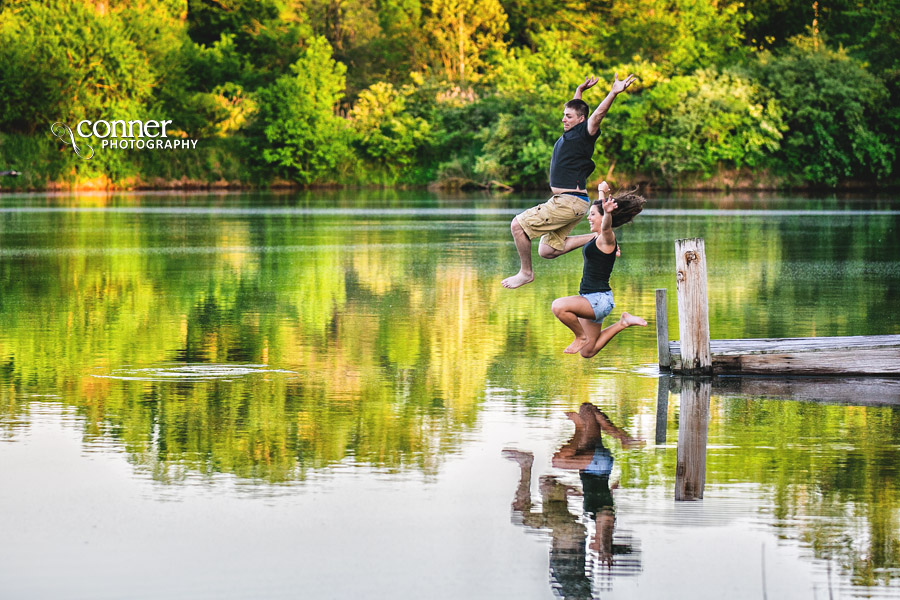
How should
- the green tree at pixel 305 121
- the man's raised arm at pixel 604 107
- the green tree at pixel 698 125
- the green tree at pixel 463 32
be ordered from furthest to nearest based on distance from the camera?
the green tree at pixel 463 32, the green tree at pixel 305 121, the green tree at pixel 698 125, the man's raised arm at pixel 604 107

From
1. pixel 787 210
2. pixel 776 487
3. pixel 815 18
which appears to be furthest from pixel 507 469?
pixel 815 18

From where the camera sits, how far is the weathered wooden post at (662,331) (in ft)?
38.4

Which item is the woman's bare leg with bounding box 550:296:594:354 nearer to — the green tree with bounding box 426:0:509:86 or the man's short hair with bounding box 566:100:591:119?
the man's short hair with bounding box 566:100:591:119

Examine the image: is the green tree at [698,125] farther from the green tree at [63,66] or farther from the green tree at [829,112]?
the green tree at [63,66]

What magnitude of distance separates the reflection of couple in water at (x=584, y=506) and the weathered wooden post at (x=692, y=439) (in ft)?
1.21

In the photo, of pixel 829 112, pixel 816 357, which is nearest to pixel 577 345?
pixel 816 357

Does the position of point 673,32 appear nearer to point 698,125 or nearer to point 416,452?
point 698,125

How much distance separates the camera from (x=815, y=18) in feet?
248

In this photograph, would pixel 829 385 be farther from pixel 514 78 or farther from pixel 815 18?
pixel 815 18

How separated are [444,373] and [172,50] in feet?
202

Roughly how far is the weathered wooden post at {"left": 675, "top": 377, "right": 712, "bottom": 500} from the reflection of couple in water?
0.37 m

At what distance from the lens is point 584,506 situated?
7.18m

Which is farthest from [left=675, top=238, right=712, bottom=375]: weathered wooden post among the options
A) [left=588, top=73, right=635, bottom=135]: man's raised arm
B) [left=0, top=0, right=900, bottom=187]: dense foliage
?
[left=0, top=0, right=900, bottom=187]: dense foliage

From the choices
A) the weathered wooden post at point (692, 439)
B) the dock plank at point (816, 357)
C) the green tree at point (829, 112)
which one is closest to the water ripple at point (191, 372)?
the weathered wooden post at point (692, 439)
